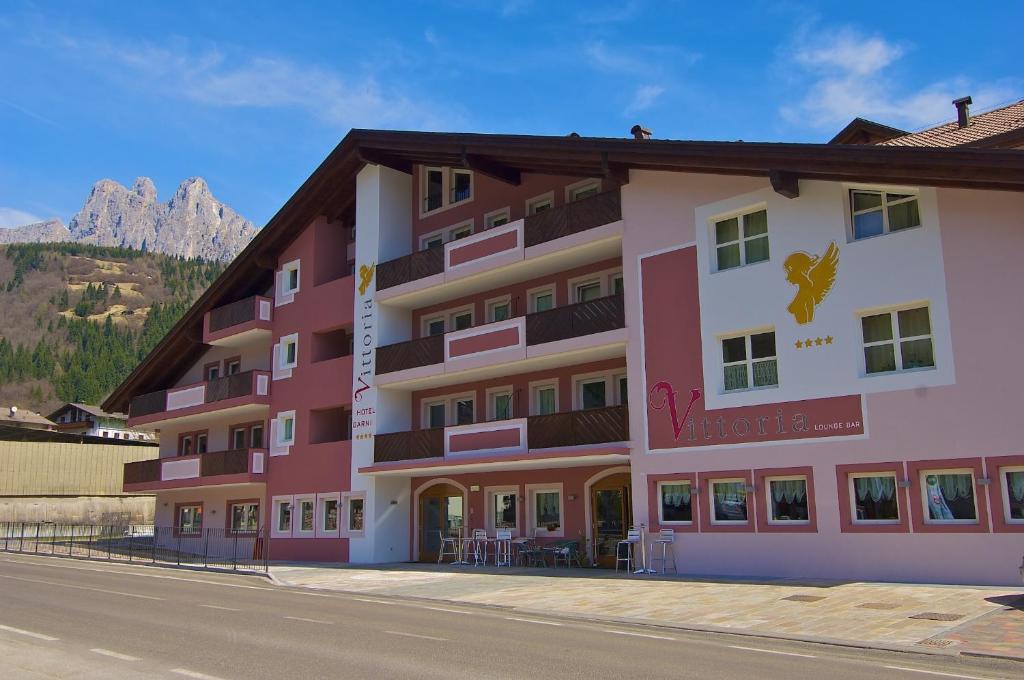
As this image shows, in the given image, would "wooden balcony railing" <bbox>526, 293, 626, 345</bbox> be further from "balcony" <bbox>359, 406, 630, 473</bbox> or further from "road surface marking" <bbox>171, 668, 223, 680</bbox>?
"road surface marking" <bbox>171, 668, 223, 680</bbox>

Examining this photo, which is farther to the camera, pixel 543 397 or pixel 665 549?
pixel 543 397

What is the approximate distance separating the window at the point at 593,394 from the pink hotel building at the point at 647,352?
0.07 meters

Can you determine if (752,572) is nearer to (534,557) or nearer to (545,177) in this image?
(534,557)

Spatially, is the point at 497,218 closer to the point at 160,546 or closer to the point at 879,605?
the point at 879,605

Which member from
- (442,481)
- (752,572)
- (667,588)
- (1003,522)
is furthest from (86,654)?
(442,481)

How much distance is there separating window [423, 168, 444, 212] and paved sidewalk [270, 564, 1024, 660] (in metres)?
14.2

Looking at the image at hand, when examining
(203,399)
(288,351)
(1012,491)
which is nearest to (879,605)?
(1012,491)

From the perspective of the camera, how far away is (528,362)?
27.3m

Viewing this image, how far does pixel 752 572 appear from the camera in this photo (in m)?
21.1

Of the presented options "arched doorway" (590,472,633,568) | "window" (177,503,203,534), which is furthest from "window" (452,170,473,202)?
"window" (177,503,203,534)

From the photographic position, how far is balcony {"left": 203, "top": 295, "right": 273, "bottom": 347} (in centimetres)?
3681

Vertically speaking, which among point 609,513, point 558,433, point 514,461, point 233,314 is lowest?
point 609,513

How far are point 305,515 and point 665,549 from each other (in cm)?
1575

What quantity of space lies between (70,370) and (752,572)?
131520 mm
